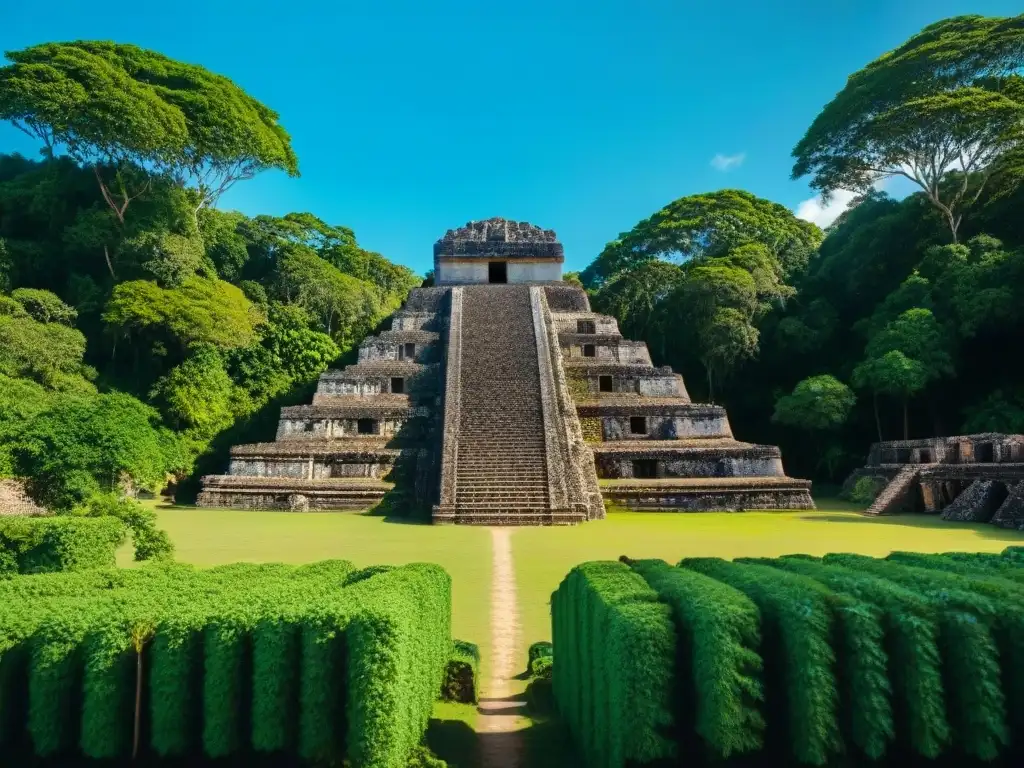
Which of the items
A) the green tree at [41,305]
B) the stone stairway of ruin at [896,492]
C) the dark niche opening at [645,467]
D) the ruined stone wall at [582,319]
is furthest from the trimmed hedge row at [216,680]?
the green tree at [41,305]

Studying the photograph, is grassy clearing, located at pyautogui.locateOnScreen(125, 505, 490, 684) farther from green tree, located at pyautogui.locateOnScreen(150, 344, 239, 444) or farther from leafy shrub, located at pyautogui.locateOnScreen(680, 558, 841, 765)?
green tree, located at pyautogui.locateOnScreen(150, 344, 239, 444)

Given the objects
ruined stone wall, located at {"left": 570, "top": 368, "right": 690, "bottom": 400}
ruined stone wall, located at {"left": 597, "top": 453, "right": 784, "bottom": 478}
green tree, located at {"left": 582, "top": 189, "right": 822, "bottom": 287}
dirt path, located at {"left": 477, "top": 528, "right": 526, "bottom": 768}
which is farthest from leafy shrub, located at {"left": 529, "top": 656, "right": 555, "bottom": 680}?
green tree, located at {"left": 582, "top": 189, "right": 822, "bottom": 287}

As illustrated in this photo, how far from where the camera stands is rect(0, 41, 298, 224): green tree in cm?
2438

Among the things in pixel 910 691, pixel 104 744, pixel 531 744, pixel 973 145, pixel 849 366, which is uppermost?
pixel 973 145

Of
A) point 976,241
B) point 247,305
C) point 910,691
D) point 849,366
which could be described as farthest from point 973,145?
point 910,691

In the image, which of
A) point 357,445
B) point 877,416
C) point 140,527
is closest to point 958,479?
point 877,416

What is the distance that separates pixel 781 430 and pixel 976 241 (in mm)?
9095

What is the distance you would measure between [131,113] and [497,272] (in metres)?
14.8

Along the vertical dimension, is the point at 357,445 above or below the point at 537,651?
above

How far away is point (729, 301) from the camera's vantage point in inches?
1084

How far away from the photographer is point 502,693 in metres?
4.95

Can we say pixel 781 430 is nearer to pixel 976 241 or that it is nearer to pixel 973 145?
pixel 976 241

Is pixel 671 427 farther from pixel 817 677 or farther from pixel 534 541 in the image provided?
pixel 817 677

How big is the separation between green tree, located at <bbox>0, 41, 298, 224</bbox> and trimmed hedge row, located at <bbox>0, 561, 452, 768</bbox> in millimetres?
26648
